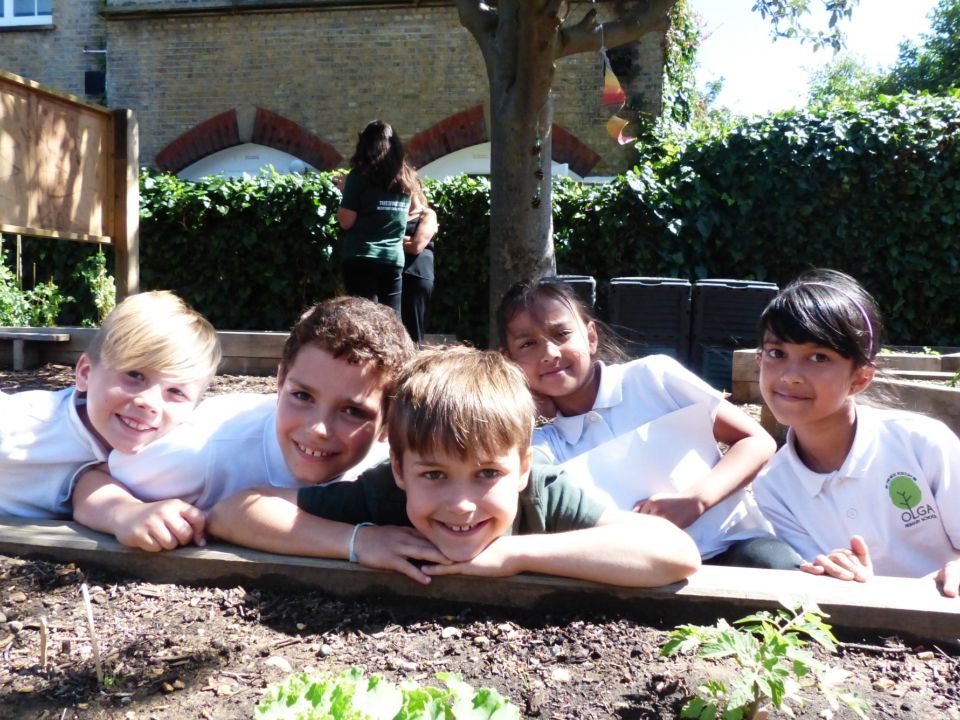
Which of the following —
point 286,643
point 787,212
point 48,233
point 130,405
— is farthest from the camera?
point 787,212

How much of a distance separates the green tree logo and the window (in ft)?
50.8

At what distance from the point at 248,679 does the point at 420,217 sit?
192 inches

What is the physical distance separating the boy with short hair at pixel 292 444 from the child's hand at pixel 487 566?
1.59ft

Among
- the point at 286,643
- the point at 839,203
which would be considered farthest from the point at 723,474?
the point at 839,203

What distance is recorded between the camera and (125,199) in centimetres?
572

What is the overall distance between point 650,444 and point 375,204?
3529 mm

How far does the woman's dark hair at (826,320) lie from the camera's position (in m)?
2.35

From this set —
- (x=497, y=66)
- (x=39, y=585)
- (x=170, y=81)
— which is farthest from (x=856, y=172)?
(x=170, y=81)

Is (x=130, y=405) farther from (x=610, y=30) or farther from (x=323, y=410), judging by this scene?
(x=610, y=30)

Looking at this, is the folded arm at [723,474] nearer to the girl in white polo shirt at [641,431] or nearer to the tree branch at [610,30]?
the girl in white polo shirt at [641,431]

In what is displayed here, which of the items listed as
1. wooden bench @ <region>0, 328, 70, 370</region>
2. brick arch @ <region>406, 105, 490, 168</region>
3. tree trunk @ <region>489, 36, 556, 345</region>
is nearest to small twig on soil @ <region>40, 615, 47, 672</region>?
tree trunk @ <region>489, 36, 556, 345</region>

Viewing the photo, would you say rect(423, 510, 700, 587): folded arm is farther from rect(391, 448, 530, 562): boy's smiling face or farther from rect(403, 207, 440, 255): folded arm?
rect(403, 207, 440, 255): folded arm

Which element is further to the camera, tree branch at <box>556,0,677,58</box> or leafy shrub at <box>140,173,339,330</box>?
leafy shrub at <box>140,173,339,330</box>

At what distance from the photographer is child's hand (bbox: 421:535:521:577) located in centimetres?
182
